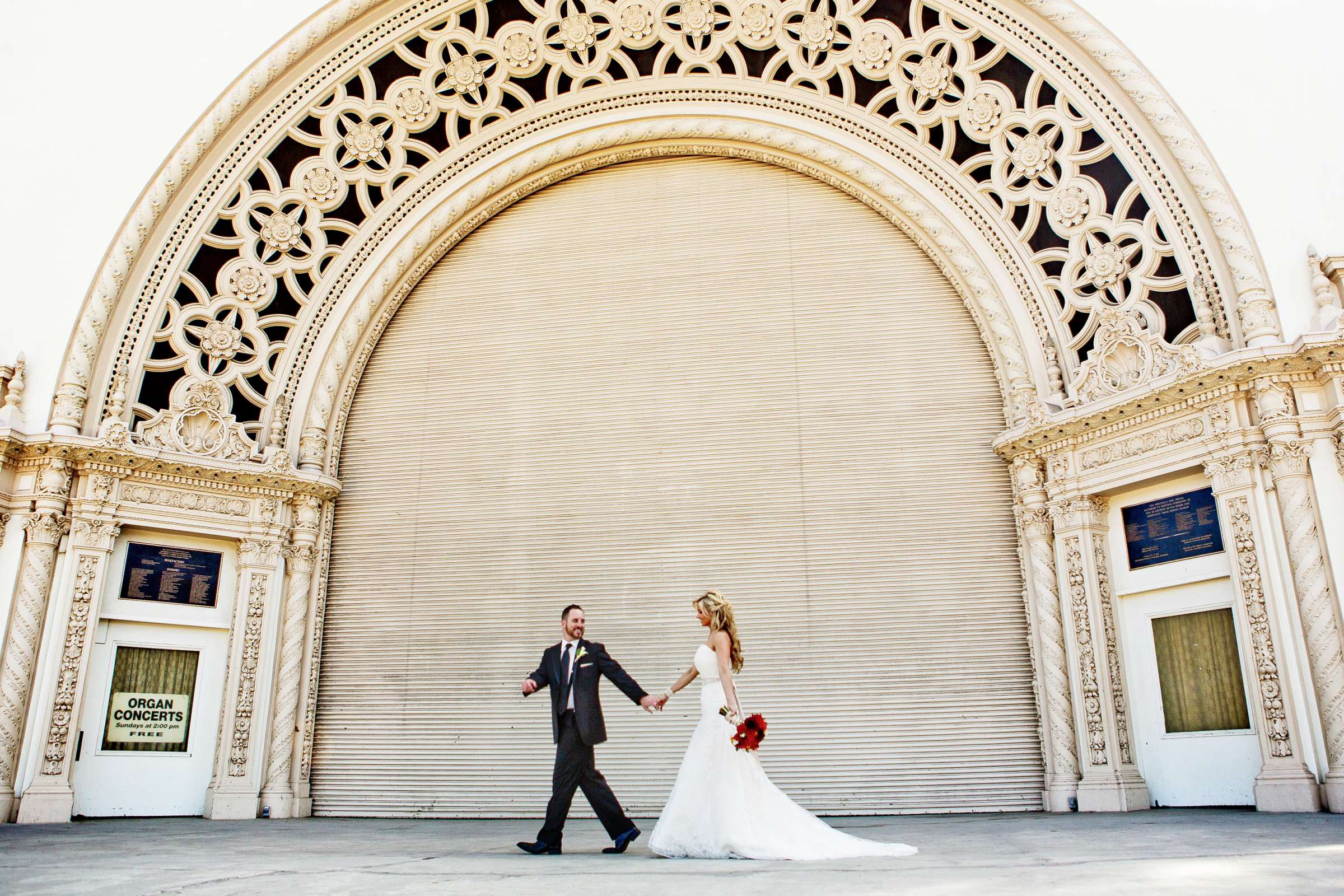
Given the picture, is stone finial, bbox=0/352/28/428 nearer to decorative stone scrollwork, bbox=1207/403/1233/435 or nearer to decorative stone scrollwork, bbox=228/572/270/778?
decorative stone scrollwork, bbox=228/572/270/778

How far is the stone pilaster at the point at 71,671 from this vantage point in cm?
975

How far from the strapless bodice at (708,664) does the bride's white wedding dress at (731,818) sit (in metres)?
0.14

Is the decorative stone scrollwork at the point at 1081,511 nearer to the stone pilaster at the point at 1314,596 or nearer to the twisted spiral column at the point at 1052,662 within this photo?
the twisted spiral column at the point at 1052,662

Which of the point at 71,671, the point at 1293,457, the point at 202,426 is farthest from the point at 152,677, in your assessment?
the point at 1293,457

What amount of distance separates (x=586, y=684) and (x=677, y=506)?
4.79m

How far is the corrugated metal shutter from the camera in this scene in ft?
34.3

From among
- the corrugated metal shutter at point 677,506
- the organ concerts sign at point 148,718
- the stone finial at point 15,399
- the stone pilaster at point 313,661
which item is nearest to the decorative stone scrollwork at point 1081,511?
the corrugated metal shutter at point 677,506

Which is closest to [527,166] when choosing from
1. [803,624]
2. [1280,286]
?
[803,624]

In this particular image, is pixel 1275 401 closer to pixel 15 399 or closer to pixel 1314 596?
pixel 1314 596

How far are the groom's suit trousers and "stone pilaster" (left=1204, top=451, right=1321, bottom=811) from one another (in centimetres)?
564

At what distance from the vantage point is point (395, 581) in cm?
1177

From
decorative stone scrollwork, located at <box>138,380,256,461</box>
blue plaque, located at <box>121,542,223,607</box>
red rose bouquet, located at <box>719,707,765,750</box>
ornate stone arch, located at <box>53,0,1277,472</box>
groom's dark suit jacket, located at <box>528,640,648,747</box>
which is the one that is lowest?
red rose bouquet, located at <box>719,707,765,750</box>

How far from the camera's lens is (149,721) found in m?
10.7

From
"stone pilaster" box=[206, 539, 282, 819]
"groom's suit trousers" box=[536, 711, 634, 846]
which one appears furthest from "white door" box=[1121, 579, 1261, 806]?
"stone pilaster" box=[206, 539, 282, 819]
